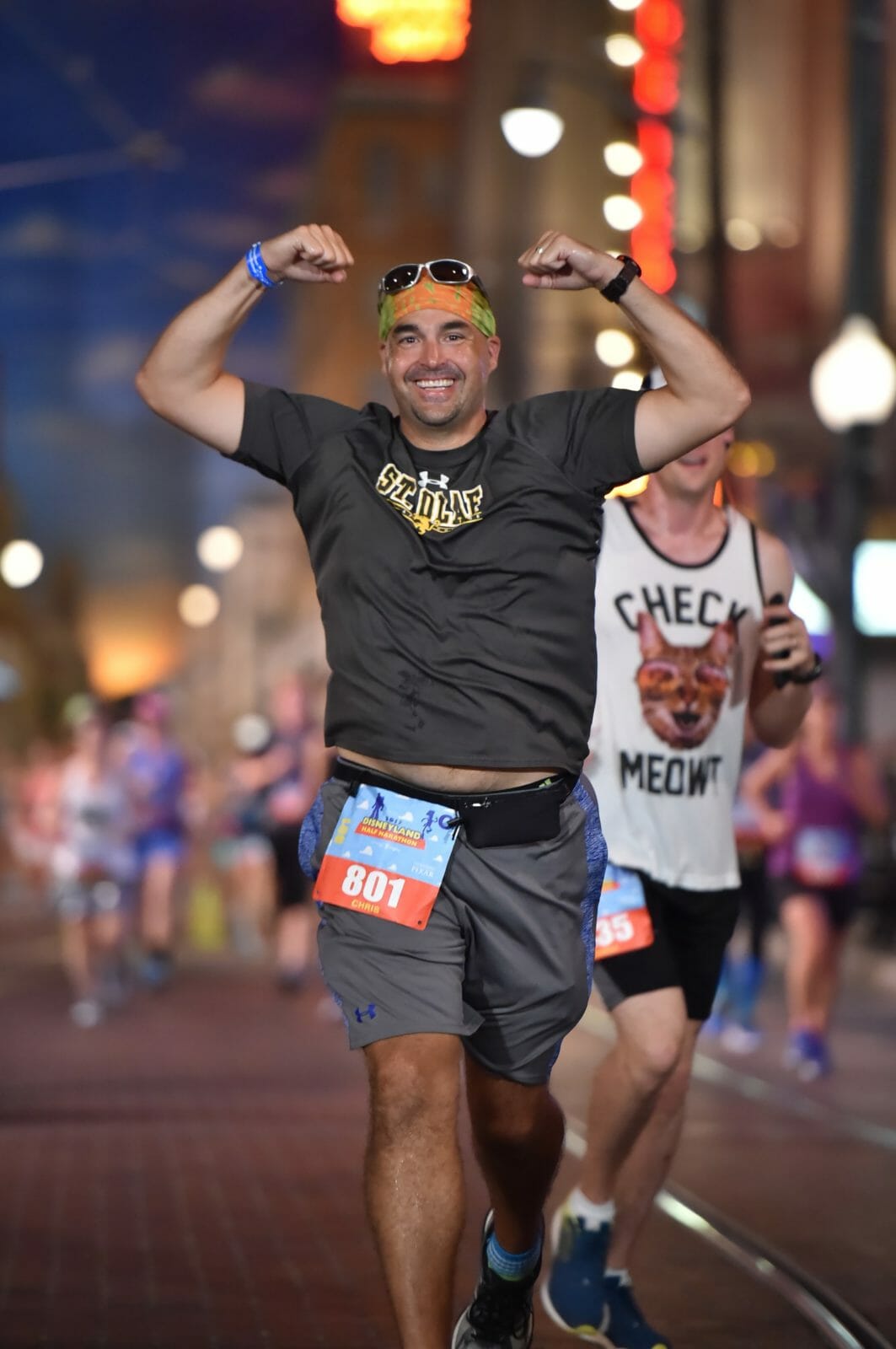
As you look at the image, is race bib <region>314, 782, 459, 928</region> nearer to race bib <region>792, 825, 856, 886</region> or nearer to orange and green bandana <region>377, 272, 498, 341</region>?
orange and green bandana <region>377, 272, 498, 341</region>

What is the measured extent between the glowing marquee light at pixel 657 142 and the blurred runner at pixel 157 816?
1255cm

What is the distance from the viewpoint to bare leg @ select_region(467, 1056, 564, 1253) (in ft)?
17.2

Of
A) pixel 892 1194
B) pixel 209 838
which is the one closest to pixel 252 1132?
pixel 892 1194

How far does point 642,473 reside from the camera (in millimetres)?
5168

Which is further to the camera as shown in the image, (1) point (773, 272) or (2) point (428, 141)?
(2) point (428, 141)

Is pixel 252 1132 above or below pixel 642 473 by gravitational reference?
below

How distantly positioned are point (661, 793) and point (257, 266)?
192 centimetres

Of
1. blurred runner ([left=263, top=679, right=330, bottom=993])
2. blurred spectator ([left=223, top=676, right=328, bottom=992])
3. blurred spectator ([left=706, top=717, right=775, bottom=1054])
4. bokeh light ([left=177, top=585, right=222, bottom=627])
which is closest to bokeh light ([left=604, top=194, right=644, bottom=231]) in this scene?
blurred spectator ([left=223, top=676, right=328, bottom=992])

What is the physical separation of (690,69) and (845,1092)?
100 feet

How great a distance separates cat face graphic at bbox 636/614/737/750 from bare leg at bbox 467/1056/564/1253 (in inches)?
48.8

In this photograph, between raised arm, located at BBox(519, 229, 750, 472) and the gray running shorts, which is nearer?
the gray running shorts

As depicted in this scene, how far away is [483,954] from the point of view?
5.06 metres

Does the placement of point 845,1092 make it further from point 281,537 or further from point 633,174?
point 281,537

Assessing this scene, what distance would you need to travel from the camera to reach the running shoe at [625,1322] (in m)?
5.88
